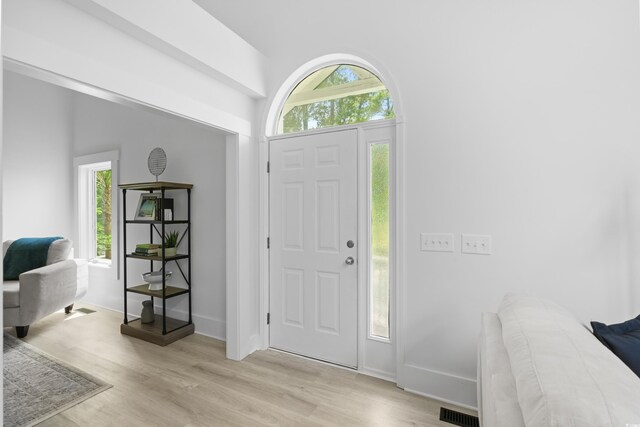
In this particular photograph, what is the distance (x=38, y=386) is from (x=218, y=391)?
131 cm

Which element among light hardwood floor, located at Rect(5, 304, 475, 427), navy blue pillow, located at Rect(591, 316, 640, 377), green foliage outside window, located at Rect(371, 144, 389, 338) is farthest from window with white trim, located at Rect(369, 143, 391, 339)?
navy blue pillow, located at Rect(591, 316, 640, 377)

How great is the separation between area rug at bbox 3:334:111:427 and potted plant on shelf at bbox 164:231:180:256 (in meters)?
1.18

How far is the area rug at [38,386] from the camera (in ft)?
6.38

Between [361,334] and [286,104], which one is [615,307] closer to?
[361,334]

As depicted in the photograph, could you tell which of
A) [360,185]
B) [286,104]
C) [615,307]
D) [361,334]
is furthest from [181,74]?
[615,307]

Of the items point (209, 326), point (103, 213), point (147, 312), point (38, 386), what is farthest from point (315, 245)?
point (103, 213)

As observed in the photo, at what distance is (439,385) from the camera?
7.00ft

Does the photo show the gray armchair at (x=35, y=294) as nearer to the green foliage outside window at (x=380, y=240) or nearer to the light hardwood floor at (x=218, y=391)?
the light hardwood floor at (x=218, y=391)

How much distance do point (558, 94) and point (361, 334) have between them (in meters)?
2.13

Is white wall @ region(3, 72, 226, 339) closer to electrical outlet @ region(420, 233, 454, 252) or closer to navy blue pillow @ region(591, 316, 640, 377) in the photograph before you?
electrical outlet @ region(420, 233, 454, 252)

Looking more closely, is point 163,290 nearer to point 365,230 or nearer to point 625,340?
point 365,230

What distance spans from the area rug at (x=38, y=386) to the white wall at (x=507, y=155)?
2338 millimetres

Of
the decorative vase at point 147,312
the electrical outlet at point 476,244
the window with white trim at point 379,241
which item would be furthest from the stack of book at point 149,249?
the electrical outlet at point 476,244

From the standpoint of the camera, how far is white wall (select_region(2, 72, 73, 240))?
151 inches
